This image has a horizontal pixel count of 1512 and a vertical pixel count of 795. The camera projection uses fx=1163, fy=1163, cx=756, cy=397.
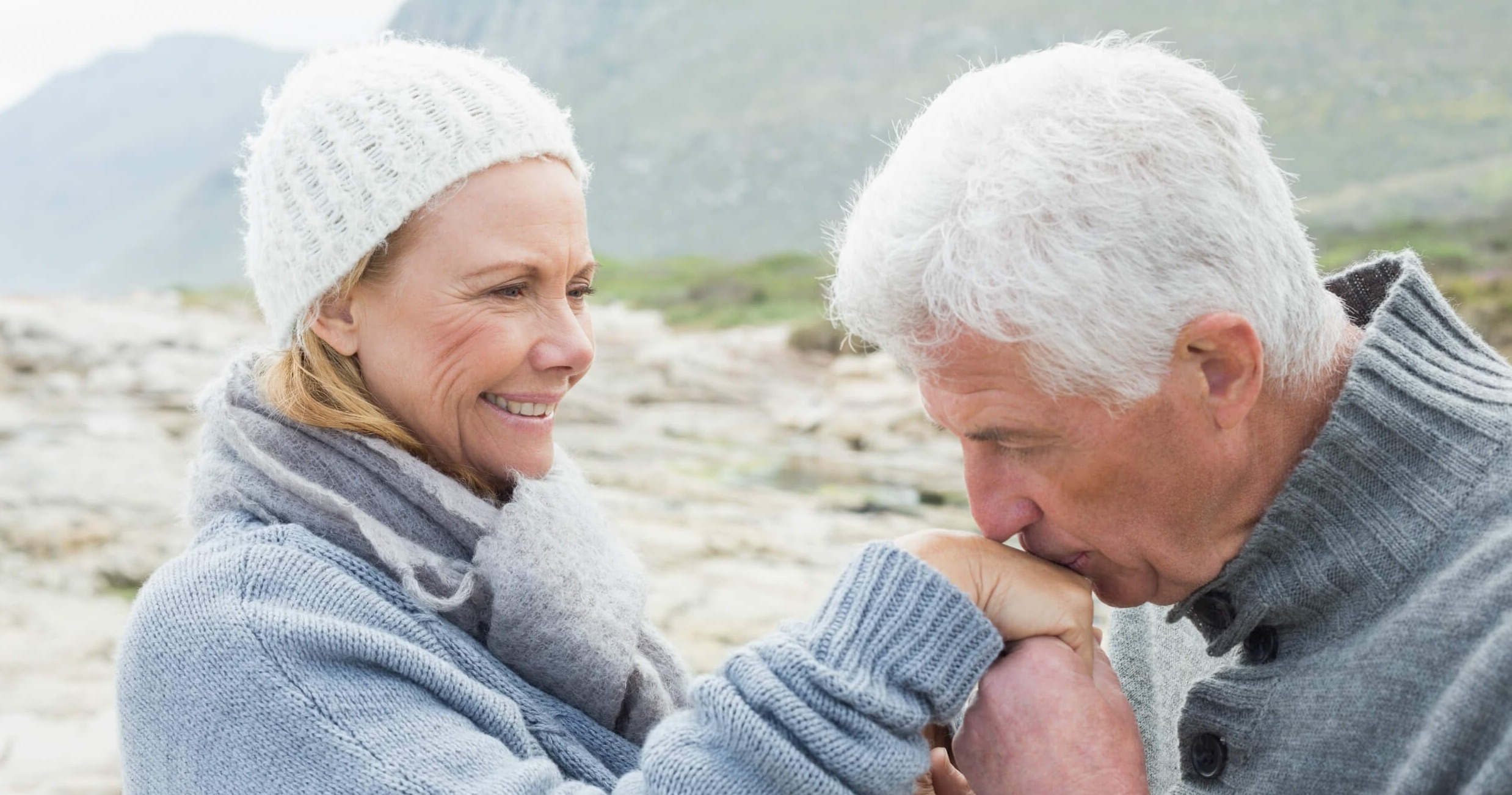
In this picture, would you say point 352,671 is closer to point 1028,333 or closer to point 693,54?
point 1028,333

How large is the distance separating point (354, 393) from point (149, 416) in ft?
27.6

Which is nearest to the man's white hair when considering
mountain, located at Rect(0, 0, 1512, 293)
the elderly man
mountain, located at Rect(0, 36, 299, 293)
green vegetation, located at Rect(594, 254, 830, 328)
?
the elderly man

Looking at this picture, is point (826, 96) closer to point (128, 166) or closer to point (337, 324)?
point (337, 324)

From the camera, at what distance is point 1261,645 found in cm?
174

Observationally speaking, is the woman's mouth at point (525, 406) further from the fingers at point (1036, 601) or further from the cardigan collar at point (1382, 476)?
the cardigan collar at point (1382, 476)

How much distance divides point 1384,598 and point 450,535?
1443mm

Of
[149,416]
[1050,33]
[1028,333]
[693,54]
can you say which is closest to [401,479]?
[1028,333]

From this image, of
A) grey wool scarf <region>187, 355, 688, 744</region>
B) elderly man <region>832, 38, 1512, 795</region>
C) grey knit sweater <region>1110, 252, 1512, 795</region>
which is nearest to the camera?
grey knit sweater <region>1110, 252, 1512, 795</region>

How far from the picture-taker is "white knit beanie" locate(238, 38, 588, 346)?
1.98 metres

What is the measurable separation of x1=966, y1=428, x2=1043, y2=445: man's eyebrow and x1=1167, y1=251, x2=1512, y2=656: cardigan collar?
347mm

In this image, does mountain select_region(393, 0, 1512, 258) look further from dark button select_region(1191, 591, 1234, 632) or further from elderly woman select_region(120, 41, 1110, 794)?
dark button select_region(1191, 591, 1234, 632)

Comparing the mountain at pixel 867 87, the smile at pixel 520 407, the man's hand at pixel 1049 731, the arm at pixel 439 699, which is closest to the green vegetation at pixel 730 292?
the mountain at pixel 867 87

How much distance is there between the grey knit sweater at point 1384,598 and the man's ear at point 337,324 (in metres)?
1.48

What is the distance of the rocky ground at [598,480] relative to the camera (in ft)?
15.9
